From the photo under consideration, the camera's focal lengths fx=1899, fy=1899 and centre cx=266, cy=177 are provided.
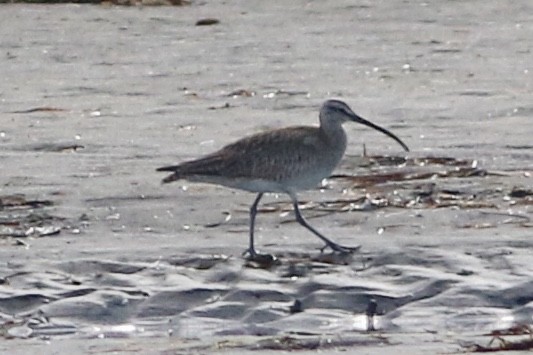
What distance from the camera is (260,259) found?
31.8 ft

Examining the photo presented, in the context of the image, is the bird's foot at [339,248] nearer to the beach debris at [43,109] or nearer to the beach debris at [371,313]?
the beach debris at [371,313]

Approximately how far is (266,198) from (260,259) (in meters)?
1.91

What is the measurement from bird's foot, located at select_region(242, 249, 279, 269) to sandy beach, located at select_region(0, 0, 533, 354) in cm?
6

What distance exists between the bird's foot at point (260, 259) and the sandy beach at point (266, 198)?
0.19 ft

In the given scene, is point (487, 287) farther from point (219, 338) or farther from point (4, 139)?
point (4, 139)

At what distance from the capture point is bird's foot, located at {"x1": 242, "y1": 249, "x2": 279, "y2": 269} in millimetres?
9633

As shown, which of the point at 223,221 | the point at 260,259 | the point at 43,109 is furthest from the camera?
the point at 43,109

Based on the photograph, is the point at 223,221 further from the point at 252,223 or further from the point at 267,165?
the point at 252,223

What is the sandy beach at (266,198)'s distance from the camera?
28.2 feet

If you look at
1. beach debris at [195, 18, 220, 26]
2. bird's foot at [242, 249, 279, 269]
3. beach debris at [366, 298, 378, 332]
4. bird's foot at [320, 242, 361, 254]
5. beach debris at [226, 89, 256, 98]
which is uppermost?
beach debris at [366, 298, 378, 332]

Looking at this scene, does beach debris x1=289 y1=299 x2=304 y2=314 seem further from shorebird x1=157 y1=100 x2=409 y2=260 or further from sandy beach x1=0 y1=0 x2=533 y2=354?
shorebird x1=157 y1=100 x2=409 y2=260

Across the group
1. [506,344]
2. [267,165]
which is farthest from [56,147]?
[506,344]

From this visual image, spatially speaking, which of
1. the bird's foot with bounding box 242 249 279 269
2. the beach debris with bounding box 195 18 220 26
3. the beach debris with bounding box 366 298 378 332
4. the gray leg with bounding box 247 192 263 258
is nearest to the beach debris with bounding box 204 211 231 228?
the gray leg with bounding box 247 192 263 258

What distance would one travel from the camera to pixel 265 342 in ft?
25.6
